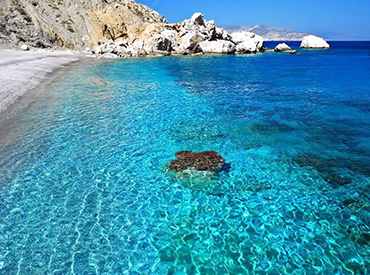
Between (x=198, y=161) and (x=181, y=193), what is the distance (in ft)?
6.80

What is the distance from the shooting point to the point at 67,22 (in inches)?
2323

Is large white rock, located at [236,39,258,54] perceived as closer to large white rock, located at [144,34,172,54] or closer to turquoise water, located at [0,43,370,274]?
large white rock, located at [144,34,172,54]

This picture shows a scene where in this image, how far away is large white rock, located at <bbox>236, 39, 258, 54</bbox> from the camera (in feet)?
227

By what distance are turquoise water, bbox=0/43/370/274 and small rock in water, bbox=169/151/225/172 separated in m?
0.42

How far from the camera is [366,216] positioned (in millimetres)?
7461

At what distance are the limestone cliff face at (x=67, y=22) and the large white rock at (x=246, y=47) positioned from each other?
25.2 meters

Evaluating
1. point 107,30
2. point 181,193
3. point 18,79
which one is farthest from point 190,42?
point 181,193

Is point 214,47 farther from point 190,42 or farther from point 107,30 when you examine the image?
point 107,30

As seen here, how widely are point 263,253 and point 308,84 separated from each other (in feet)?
85.9

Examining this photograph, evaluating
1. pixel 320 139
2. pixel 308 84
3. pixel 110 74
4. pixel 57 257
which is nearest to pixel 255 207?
pixel 57 257

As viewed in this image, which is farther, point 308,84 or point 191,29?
point 191,29

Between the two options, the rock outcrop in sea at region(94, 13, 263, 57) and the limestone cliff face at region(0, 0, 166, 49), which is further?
the rock outcrop in sea at region(94, 13, 263, 57)

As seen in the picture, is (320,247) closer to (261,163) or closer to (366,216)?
(366,216)

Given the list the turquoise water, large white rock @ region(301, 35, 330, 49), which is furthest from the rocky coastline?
the turquoise water
